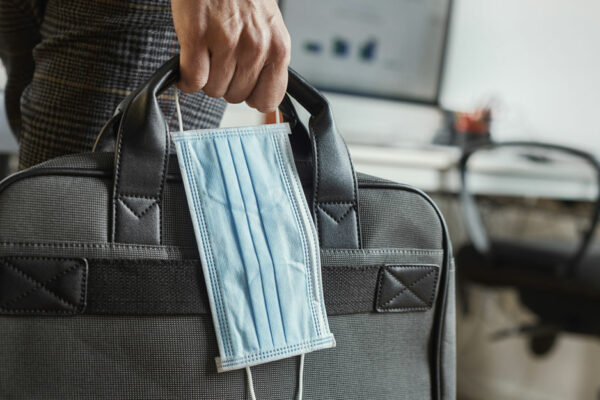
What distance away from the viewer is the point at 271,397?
51 cm

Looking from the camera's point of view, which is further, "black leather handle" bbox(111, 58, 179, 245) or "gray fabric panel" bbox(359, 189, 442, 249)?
"gray fabric panel" bbox(359, 189, 442, 249)

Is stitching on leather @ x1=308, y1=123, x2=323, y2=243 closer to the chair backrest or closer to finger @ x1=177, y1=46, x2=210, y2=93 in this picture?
finger @ x1=177, y1=46, x2=210, y2=93

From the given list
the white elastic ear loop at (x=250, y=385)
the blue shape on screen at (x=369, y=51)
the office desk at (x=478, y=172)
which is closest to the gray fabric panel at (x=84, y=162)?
the white elastic ear loop at (x=250, y=385)

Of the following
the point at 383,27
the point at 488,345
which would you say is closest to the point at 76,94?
the point at 383,27

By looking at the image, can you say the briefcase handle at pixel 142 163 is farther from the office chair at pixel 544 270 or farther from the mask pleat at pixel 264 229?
the office chair at pixel 544 270

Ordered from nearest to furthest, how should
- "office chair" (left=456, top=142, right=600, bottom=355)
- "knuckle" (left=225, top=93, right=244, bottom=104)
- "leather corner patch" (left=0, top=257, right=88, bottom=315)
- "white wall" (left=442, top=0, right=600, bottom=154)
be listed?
"leather corner patch" (left=0, top=257, right=88, bottom=315), "knuckle" (left=225, top=93, right=244, bottom=104), "office chair" (left=456, top=142, right=600, bottom=355), "white wall" (left=442, top=0, right=600, bottom=154)

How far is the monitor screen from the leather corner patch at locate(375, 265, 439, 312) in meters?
1.19

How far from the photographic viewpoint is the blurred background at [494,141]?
134cm

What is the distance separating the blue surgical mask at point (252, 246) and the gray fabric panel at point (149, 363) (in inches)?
0.7

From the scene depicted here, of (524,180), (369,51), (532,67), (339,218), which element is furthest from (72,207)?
(532,67)

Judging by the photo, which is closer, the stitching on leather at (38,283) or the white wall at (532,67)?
the stitching on leather at (38,283)

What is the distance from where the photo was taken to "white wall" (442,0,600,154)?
227 cm

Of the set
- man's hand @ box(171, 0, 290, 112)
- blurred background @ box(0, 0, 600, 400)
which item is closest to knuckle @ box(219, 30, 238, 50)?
man's hand @ box(171, 0, 290, 112)

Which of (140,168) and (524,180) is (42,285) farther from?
(524,180)
